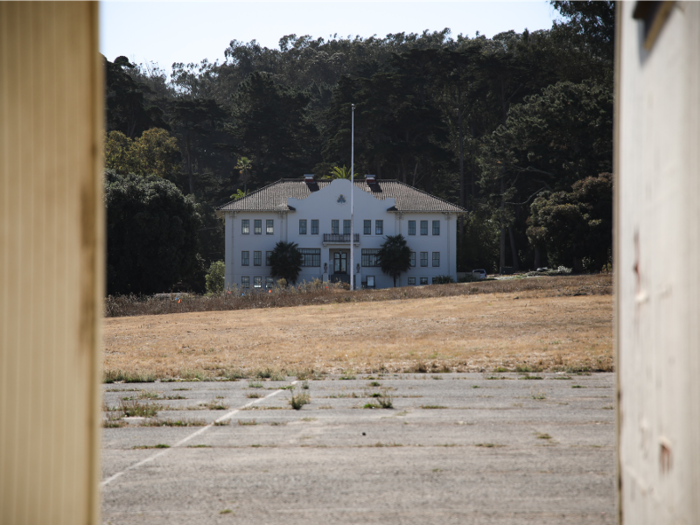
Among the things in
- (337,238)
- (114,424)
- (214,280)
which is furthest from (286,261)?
(114,424)

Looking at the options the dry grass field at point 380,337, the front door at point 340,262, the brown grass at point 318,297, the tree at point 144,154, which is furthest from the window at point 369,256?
the dry grass field at point 380,337

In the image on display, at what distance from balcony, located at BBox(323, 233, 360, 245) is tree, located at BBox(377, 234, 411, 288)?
2358 mm

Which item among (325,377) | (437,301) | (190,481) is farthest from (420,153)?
(190,481)

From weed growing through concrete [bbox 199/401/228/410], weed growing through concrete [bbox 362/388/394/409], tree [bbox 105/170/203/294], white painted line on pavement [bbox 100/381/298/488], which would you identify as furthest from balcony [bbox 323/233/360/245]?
weed growing through concrete [bbox 199/401/228/410]

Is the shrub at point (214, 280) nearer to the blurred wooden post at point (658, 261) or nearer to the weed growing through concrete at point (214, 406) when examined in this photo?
the weed growing through concrete at point (214, 406)

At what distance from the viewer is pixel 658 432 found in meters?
2.12

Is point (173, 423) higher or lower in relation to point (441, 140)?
lower

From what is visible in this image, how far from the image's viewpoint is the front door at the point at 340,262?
5878 centimetres

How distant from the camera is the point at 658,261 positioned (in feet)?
6.84

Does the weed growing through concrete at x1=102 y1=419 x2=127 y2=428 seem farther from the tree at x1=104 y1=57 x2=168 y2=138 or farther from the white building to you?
the tree at x1=104 y1=57 x2=168 y2=138

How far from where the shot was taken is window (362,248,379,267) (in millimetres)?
58000

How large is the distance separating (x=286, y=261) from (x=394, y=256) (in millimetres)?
8857

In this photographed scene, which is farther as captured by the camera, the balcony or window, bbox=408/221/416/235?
window, bbox=408/221/416/235

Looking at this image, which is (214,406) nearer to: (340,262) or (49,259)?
(49,259)
